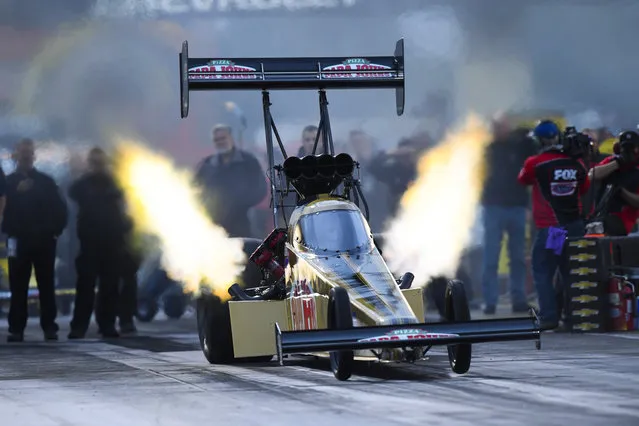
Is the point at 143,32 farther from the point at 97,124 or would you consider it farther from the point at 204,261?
the point at 204,261

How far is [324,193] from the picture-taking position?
1297cm

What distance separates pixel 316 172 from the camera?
42.4ft

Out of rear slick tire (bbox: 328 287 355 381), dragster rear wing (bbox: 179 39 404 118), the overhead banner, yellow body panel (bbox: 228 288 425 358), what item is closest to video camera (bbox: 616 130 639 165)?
dragster rear wing (bbox: 179 39 404 118)

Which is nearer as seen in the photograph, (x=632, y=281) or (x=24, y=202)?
(x=632, y=281)

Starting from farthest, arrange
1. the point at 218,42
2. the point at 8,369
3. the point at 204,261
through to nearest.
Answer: the point at 218,42 → the point at 204,261 → the point at 8,369

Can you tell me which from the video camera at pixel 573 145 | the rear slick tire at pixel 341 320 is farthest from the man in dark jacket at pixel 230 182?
the rear slick tire at pixel 341 320

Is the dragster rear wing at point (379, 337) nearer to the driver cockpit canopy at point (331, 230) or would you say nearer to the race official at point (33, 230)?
the driver cockpit canopy at point (331, 230)

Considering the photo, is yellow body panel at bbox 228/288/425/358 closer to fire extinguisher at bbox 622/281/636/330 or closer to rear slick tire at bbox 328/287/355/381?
rear slick tire at bbox 328/287/355/381

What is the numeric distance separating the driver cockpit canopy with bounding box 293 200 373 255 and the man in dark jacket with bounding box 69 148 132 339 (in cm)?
606

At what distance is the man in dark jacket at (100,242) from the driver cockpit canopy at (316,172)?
5707 millimetres

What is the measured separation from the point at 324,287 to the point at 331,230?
84 cm

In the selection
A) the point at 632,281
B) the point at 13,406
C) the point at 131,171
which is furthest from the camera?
the point at 131,171

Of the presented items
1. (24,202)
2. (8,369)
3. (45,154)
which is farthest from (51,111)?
(8,369)

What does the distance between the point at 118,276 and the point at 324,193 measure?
597 cm
